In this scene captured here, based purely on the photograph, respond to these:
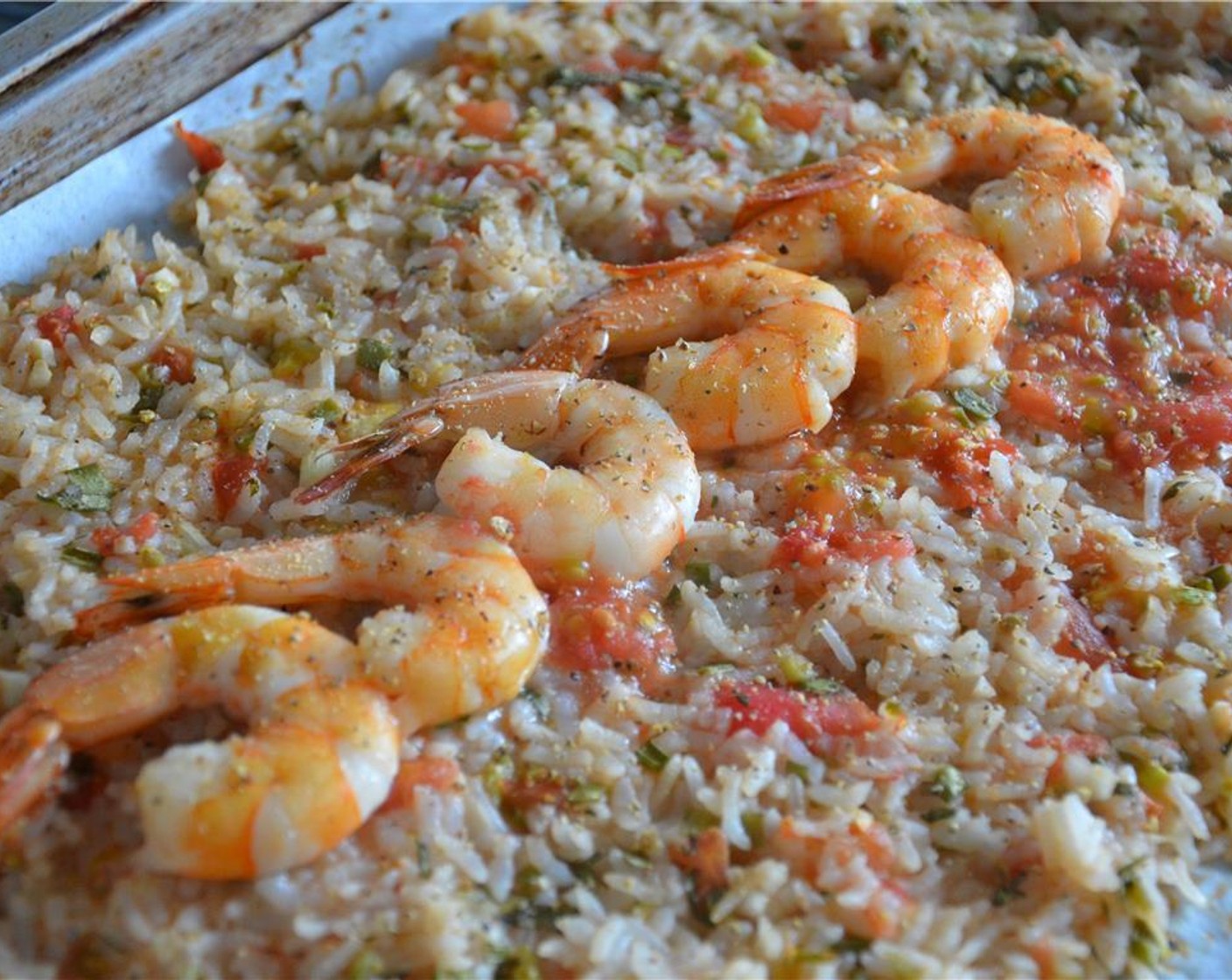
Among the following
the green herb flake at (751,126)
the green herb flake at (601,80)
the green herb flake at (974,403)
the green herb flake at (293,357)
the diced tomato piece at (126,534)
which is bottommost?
the green herb flake at (974,403)

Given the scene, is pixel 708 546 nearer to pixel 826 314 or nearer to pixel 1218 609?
pixel 826 314

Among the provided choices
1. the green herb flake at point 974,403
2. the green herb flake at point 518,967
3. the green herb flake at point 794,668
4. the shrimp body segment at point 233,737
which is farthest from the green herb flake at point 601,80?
the green herb flake at point 518,967

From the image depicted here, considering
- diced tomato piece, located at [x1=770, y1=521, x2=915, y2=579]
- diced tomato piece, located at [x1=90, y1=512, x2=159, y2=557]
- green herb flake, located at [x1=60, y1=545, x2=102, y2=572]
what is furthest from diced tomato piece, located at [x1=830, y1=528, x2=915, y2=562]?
green herb flake, located at [x1=60, y1=545, x2=102, y2=572]

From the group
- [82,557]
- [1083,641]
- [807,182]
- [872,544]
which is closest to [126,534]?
[82,557]

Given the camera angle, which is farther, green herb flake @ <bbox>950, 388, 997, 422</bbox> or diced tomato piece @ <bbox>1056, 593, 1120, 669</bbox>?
green herb flake @ <bbox>950, 388, 997, 422</bbox>

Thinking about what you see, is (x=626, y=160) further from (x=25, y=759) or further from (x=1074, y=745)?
(x=25, y=759)

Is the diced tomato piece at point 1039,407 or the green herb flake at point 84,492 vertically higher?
the green herb flake at point 84,492

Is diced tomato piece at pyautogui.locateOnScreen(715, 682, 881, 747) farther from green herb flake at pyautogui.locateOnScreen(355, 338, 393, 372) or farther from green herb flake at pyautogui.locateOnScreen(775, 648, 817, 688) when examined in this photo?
green herb flake at pyautogui.locateOnScreen(355, 338, 393, 372)

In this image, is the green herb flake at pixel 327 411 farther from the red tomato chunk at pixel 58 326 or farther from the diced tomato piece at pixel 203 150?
the diced tomato piece at pixel 203 150
